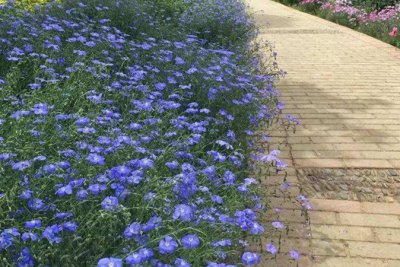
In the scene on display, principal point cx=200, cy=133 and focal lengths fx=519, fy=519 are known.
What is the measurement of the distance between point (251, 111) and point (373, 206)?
1.18 metres

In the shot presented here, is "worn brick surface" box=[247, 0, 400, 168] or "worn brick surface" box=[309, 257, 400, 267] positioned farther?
"worn brick surface" box=[247, 0, 400, 168]

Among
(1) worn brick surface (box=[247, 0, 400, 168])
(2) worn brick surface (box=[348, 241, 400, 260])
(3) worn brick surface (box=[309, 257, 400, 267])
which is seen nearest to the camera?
(3) worn brick surface (box=[309, 257, 400, 267])

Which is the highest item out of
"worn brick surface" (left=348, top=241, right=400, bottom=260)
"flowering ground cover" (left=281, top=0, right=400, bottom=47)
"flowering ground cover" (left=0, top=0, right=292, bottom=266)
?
"flowering ground cover" (left=0, top=0, right=292, bottom=266)

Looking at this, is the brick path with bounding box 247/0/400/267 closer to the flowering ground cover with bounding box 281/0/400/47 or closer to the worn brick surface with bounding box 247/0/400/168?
the worn brick surface with bounding box 247/0/400/168

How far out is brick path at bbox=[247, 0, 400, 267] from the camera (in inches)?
126

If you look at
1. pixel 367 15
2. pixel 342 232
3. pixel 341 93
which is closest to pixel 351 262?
pixel 342 232

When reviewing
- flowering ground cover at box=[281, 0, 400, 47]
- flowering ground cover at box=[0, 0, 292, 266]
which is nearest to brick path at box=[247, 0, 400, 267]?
flowering ground cover at box=[0, 0, 292, 266]

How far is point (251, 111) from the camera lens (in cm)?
418

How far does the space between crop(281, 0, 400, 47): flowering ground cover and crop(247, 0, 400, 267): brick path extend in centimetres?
203

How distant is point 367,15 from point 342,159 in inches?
353

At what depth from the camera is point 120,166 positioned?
248cm

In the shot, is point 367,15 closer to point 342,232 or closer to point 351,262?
point 342,232

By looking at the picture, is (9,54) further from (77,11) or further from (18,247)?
(18,247)

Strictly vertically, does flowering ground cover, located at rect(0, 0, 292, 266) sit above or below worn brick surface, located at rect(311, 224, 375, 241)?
above
